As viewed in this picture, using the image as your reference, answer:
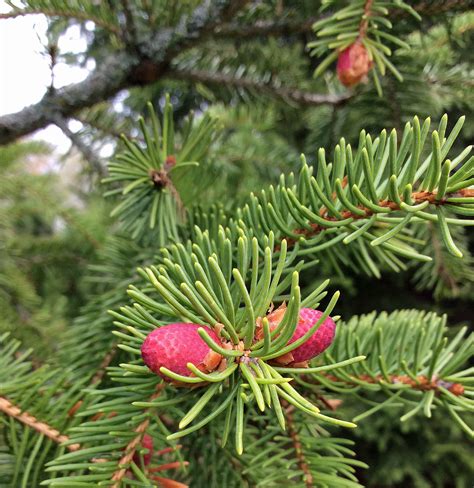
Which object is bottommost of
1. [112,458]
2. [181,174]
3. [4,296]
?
[112,458]

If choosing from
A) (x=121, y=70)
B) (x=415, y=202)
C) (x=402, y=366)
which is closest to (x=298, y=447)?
(x=402, y=366)

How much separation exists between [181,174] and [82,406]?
20cm

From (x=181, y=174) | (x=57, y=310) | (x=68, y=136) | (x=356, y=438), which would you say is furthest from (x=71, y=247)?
(x=356, y=438)

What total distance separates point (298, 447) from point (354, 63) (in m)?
0.32

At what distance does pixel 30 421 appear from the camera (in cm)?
32

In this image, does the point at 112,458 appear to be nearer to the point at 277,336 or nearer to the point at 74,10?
the point at 277,336

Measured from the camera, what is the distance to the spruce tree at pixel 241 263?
0.75 ft

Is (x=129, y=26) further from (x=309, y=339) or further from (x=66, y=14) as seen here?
(x=309, y=339)

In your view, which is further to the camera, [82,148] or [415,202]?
[82,148]

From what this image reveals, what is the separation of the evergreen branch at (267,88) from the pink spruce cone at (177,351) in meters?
0.45

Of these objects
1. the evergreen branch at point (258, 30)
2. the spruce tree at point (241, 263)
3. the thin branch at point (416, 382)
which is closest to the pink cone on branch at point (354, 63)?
the spruce tree at point (241, 263)

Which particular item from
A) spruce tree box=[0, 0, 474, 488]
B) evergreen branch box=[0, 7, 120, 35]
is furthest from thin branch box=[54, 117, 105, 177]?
evergreen branch box=[0, 7, 120, 35]

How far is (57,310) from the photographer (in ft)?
2.42

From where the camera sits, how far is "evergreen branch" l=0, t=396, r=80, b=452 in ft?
1.05
